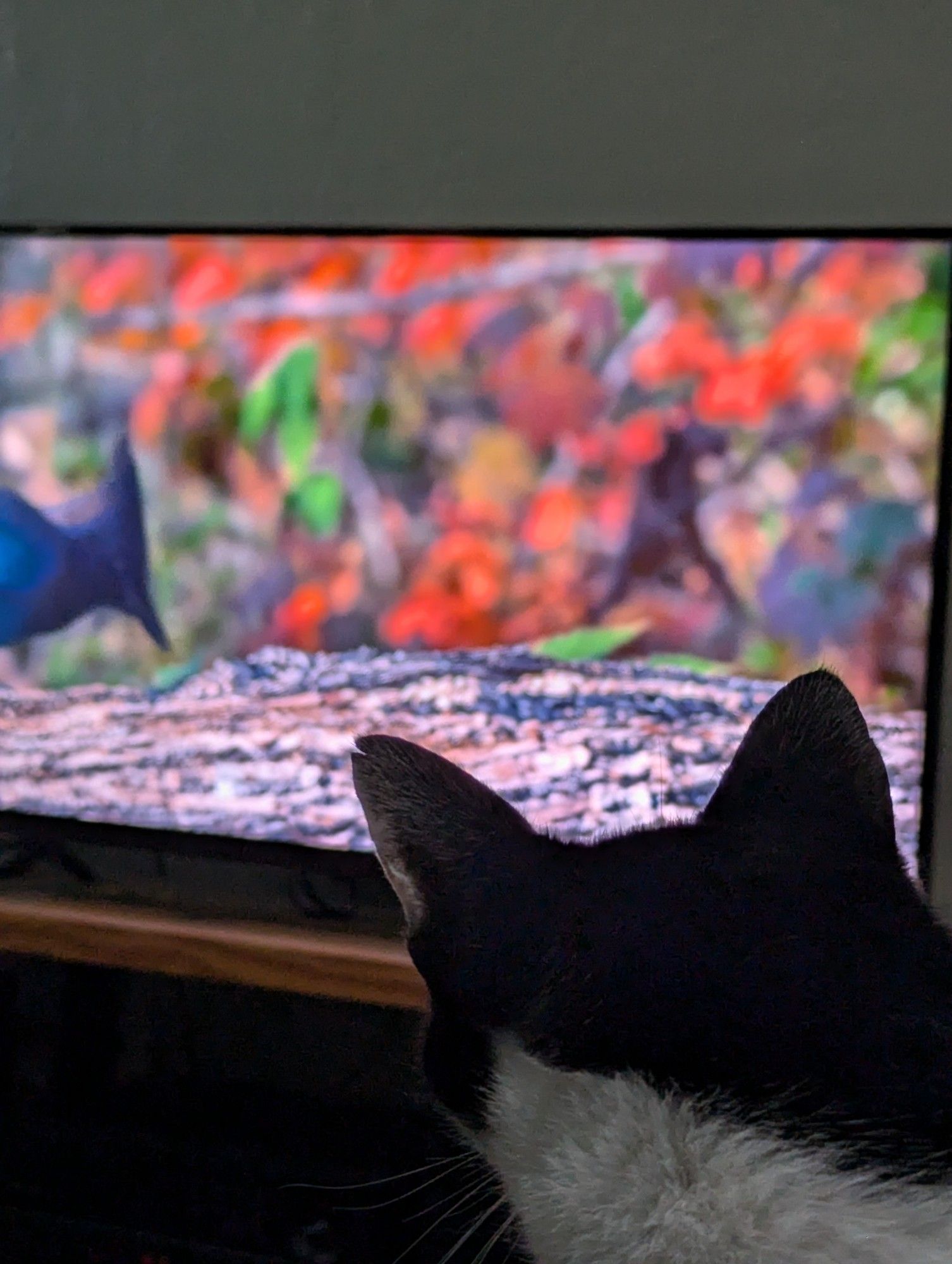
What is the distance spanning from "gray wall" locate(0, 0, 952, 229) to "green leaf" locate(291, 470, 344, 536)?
26cm

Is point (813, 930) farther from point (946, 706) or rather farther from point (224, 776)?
point (224, 776)

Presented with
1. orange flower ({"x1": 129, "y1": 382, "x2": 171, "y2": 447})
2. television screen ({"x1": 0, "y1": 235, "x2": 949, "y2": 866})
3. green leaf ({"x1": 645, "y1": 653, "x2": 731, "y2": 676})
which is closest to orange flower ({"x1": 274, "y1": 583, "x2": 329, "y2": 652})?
television screen ({"x1": 0, "y1": 235, "x2": 949, "y2": 866})

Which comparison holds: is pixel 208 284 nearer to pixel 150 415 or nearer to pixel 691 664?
pixel 150 415

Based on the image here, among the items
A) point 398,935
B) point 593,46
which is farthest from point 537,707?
point 593,46

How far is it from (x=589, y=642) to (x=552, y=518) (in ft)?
0.41

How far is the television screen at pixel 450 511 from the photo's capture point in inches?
36.7

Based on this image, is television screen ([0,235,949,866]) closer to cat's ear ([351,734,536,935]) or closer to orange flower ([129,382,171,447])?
orange flower ([129,382,171,447])

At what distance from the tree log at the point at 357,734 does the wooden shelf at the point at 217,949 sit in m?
0.10

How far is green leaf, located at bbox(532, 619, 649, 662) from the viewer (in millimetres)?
992

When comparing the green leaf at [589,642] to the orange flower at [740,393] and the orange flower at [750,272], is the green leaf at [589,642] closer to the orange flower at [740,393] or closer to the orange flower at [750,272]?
the orange flower at [740,393]

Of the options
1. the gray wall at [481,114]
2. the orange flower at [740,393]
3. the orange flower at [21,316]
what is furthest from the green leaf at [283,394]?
the orange flower at [740,393]

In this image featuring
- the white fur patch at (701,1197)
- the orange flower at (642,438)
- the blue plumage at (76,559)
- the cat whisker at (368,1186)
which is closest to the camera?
the white fur patch at (701,1197)

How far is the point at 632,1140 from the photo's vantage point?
0.36 metres

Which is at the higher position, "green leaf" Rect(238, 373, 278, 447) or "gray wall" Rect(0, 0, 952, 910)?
"gray wall" Rect(0, 0, 952, 910)
